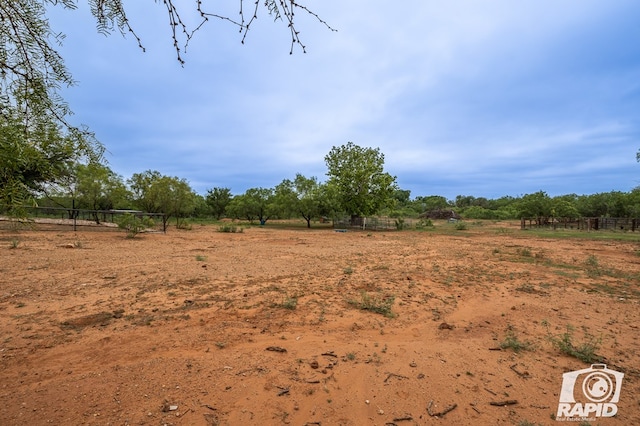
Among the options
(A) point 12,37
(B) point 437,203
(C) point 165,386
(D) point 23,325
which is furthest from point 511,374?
(B) point 437,203

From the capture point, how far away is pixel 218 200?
56938 mm

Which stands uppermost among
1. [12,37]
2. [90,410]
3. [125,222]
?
[12,37]

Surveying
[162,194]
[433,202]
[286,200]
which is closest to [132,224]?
[162,194]

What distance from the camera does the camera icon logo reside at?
2.92 metres

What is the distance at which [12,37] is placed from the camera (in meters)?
1.71

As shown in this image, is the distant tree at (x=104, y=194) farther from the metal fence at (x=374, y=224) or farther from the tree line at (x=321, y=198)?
the metal fence at (x=374, y=224)

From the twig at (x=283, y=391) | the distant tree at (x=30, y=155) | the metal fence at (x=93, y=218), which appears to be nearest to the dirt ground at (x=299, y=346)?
the twig at (x=283, y=391)

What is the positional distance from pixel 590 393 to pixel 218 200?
191 feet

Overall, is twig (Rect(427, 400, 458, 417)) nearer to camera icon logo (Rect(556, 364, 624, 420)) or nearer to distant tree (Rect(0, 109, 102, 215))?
camera icon logo (Rect(556, 364, 624, 420))

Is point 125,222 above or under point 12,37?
under

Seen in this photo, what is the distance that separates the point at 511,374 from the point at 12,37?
534 cm

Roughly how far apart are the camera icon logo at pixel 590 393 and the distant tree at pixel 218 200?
57.1m

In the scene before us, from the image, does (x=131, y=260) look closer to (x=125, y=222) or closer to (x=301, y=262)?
(x=301, y=262)

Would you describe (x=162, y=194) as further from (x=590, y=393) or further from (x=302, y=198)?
(x=590, y=393)
